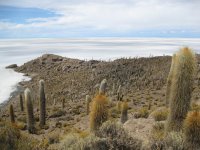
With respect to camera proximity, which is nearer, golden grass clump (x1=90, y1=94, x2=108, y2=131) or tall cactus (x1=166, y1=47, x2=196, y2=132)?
tall cactus (x1=166, y1=47, x2=196, y2=132)

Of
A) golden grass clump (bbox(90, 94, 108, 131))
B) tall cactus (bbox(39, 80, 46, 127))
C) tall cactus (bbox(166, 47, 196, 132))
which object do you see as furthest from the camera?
tall cactus (bbox(39, 80, 46, 127))

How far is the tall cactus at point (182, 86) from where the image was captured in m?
10.7

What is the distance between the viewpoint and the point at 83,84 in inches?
2138

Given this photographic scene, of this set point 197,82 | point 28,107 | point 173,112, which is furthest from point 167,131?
point 197,82

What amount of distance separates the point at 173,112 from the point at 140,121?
5605mm

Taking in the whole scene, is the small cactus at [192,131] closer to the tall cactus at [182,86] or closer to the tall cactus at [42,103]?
the tall cactus at [182,86]

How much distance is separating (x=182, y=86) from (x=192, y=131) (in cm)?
137

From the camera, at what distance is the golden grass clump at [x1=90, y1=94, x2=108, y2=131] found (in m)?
11.9

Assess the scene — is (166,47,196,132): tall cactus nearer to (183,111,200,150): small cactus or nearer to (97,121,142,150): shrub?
(183,111,200,150): small cactus

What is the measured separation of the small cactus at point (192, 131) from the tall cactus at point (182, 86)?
0.64 meters

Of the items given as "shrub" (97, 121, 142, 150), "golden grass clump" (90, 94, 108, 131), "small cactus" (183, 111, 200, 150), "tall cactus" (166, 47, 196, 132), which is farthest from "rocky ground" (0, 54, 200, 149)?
"small cactus" (183, 111, 200, 150)

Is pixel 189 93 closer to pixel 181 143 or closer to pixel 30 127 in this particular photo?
pixel 181 143

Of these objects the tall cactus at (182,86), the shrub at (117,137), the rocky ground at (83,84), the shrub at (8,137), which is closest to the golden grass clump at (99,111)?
the shrub at (117,137)

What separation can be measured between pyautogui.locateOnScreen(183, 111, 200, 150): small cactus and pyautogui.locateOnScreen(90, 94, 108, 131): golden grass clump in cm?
289
